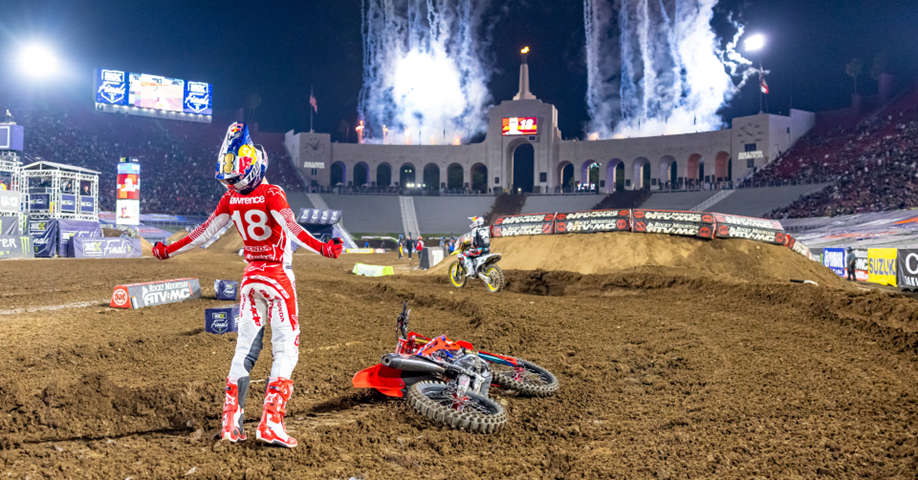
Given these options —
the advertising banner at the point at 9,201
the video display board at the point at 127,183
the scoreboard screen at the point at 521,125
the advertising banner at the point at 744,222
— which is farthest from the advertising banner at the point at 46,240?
the scoreboard screen at the point at 521,125

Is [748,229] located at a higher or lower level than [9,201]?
lower

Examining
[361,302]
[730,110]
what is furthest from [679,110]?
[361,302]

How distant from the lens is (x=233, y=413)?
388 centimetres

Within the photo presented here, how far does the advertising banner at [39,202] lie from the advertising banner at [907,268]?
41815 mm

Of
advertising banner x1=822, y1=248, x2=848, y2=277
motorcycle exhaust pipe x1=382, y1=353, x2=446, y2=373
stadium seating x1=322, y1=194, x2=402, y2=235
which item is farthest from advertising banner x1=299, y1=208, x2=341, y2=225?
motorcycle exhaust pipe x1=382, y1=353, x2=446, y2=373

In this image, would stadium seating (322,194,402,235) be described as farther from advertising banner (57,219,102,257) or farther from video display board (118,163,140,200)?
advertising banner (57,219,102,257)

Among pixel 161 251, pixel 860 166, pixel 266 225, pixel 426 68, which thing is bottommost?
pixel 161 251

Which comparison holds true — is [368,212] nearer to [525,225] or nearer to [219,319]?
[525,225]

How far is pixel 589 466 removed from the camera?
11.9 ft

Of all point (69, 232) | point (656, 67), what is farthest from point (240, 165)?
point (656, 67)

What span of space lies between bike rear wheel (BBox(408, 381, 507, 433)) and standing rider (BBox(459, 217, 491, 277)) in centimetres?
904

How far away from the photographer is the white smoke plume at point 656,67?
6081 cm

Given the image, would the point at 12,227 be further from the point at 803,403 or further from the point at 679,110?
the point at 679,110

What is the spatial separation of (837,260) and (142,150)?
62.5 m
